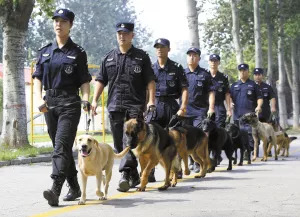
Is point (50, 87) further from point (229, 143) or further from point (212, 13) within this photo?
point (212, 13)

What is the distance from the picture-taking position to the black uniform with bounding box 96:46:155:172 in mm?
10539

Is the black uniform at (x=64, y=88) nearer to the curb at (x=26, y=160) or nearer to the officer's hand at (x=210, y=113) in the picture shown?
the officer's hand at (x=210, y=113)

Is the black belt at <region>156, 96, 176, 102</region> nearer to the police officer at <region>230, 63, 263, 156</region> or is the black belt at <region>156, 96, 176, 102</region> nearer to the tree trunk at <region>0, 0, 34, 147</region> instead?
the police officer at <region>230, 63, 263, 156</region>

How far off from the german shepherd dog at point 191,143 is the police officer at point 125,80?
3.12ft

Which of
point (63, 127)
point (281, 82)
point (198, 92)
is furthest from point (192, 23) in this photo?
point (281, 82)

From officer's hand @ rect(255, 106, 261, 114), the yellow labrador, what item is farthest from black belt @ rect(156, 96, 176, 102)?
officer's hand @ rect(255, 106, 261, 114)

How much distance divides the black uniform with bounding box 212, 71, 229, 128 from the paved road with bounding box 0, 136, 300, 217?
2.32m

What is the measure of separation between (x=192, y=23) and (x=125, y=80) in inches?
545

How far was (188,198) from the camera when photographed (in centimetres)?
972

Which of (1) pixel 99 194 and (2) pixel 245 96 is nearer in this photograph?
(1) pixel 99 194

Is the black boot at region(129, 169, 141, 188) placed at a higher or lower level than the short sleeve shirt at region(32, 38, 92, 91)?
lower

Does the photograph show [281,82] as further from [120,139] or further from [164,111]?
[120,139]

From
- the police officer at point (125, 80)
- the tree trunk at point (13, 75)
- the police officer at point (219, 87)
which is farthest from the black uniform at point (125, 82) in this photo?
the tree trunk at point (13, 75)

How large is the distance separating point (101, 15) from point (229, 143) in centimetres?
8036
